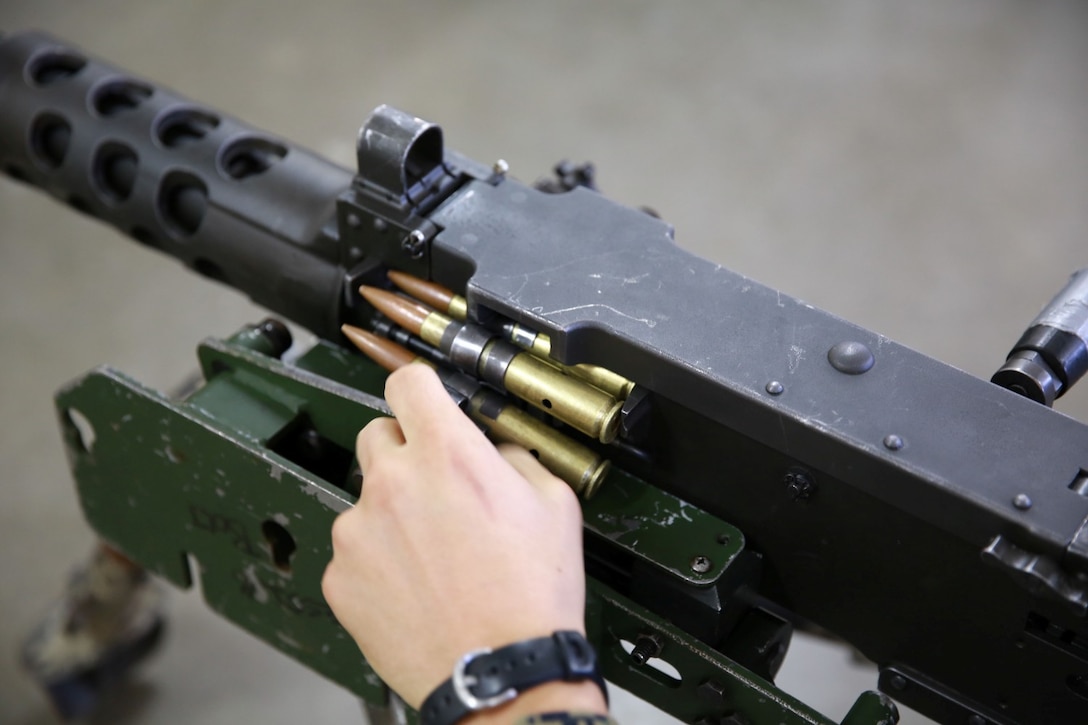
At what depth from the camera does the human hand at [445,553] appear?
A: 3.06ft

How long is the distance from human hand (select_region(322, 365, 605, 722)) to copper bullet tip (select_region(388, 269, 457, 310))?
0.61 ft

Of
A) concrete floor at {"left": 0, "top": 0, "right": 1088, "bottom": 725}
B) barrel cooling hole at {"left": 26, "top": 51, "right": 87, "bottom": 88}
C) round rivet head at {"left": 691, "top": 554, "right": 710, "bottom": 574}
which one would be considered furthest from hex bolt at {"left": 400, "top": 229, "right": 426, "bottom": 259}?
concrete floor at {"left": 0, "top": 0, "right": 1088, "bottom": 725}

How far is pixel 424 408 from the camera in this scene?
1.04 m

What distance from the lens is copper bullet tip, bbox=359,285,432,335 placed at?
4.01ft

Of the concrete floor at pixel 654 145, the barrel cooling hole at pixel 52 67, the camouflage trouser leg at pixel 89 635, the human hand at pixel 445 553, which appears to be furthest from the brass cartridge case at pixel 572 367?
the concrete floor at pixel 654 145

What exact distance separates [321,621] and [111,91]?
30.2 inches

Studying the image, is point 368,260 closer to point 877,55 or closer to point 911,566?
point 911,566

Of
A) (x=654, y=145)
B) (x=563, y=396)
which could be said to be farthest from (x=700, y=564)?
(x=654, y=145)

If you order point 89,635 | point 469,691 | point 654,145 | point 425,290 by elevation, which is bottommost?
point 89,635

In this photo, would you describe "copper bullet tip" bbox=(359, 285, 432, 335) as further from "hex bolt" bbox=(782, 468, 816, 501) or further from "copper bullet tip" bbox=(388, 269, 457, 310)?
"hex bolt" bbox=(782, 468, 816, 501)

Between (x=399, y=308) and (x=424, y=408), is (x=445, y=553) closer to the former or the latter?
(x=424, y=408)

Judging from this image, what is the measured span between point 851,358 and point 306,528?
574mm

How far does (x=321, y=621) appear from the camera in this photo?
131 centimetres

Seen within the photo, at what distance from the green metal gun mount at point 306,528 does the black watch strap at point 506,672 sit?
228 mm
